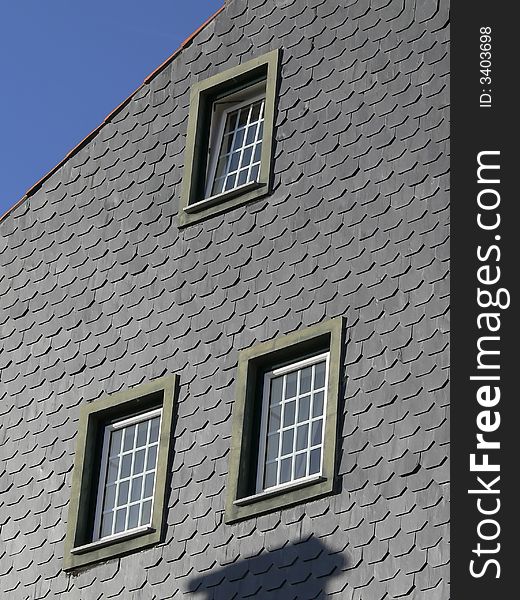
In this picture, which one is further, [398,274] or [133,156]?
[133,156]

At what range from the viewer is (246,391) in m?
19.6

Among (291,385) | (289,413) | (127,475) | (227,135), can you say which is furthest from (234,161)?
(127,475)

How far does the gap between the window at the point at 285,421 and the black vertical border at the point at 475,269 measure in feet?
5.01

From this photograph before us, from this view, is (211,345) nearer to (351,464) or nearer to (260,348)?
(260,348)

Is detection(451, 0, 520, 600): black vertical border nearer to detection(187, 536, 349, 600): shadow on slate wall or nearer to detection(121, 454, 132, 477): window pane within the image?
detection(187, 536, 349, 600): shadow on slate wall

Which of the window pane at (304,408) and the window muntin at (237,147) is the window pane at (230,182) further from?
the window pane at (304,408)

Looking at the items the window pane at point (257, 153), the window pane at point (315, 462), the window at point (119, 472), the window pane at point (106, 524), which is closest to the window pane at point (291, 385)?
the window pane at point (315, 462)

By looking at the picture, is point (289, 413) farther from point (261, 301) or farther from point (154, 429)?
point (154, 429)

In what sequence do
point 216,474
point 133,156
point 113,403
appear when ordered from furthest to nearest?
point 133,156
point 113,403
point 216,474

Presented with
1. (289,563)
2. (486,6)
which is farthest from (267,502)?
(486,6)

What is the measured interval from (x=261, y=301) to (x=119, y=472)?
2566 mm

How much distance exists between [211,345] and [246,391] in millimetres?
938

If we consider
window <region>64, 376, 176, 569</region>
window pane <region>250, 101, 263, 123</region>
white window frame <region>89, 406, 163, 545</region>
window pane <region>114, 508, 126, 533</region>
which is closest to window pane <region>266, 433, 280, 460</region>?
window <region>64, 376, 176, 569</region>

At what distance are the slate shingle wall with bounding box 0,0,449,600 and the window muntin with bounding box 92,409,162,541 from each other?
1.42 feet
